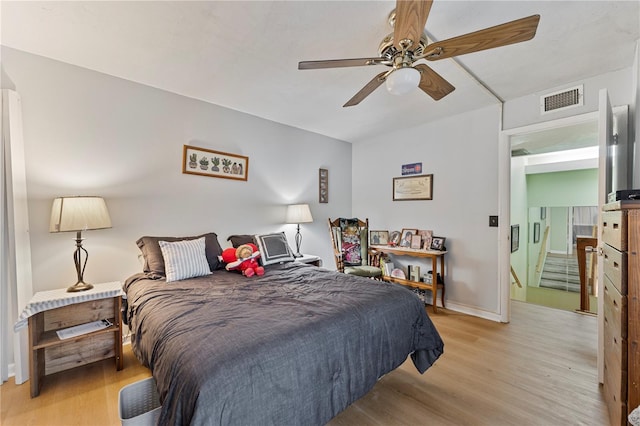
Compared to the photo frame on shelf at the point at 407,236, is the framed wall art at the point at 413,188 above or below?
above

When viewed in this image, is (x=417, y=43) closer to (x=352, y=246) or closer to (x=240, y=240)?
(x=240, y=240)

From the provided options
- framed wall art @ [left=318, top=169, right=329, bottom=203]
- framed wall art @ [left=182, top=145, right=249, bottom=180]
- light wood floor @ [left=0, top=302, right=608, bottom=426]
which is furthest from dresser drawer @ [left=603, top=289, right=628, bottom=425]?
framed wall art @ [left=182, top=145, right=249, bottom=180]

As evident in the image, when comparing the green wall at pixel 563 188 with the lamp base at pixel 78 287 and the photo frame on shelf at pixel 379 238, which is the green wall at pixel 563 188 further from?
the lamp base at pixel 78 287

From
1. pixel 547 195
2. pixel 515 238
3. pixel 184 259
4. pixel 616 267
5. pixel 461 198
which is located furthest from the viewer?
pixel 547 195

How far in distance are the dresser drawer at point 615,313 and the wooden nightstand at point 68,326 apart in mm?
3172

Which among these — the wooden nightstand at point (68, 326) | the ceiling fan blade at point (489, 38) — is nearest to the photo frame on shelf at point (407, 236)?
the ceiling fan blade at point (489, 38)

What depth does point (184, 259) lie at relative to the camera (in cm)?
237

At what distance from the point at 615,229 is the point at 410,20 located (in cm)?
156

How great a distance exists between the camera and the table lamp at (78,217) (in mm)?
1997

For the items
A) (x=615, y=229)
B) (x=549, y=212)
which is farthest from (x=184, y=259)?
(x=549, y=212)

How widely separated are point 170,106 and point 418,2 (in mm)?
2556

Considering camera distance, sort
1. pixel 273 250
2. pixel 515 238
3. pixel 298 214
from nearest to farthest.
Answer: pixel 273 250 → pixel 298 214 → pixel 515 238

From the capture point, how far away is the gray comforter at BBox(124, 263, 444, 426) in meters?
1.03

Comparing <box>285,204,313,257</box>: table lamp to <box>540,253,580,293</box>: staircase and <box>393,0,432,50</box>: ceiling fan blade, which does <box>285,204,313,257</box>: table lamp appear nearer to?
<box>393,0,432,50</box>: ceiling fan blade
